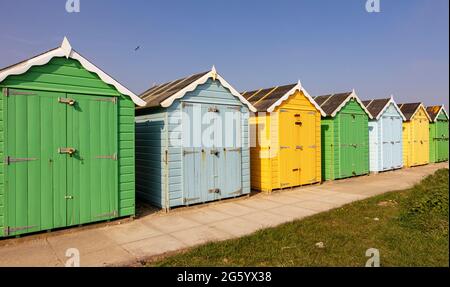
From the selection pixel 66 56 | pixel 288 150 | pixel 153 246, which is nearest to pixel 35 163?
pixel 66 56

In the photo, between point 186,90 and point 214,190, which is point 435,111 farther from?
point 186,90

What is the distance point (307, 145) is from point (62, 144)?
8603 millimetres

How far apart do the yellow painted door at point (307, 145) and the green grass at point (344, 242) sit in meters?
4.26

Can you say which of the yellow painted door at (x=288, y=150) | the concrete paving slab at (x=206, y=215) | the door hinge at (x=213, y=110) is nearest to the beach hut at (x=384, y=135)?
the yellow painted door at (x=288, y=150)

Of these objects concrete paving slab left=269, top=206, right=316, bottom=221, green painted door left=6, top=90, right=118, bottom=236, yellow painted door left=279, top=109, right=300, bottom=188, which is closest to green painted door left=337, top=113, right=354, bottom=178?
yellow painted door left=279, top=109, right=300, bottom=188

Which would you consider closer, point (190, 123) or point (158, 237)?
point (158, 237)

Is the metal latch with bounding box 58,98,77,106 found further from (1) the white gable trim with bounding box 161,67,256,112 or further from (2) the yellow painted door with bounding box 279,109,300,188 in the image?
(2) the yellow painted door with bounding box 279,109,300,188

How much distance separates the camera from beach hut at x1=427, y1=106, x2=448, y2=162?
20.8 m

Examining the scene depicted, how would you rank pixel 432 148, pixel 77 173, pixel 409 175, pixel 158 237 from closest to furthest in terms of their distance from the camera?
pixel 158 237 < pixel 77 173 < pixel 409 175 < pixel 432 148

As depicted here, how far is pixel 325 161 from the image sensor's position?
1389 cm

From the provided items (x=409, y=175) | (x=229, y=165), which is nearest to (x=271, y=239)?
(x=229, y=165)

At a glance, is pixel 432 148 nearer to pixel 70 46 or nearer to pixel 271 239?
pixel 271 239

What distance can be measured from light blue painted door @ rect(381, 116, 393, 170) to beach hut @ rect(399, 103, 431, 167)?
7.97ft

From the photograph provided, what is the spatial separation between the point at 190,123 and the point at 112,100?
7.55ft
